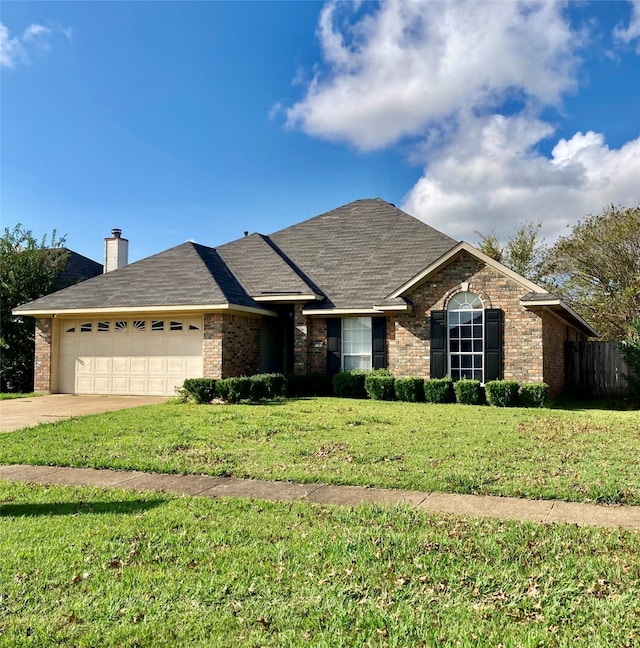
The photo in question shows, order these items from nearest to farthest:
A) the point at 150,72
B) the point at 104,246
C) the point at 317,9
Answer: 1. the point at 317,9
2. the point at 150,72
3. the point at 104,246

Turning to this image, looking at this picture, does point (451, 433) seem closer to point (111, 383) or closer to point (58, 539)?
point (58, 539)

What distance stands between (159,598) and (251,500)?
233 centimetres

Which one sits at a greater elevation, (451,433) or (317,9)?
(317,9)

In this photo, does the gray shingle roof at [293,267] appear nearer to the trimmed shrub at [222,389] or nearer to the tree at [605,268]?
the trimmed shrub at [222,389]

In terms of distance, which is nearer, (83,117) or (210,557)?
(210,557)

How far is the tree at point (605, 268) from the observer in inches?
1120

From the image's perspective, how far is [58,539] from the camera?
503cm

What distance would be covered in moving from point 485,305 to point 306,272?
6.99 m

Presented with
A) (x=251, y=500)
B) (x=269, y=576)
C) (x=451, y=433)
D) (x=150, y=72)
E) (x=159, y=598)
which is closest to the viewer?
(x=159, y=598)

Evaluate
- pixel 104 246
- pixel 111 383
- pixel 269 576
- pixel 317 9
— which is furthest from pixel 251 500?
pixel 104 246

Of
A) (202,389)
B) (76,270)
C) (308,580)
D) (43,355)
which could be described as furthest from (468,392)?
(76,270)

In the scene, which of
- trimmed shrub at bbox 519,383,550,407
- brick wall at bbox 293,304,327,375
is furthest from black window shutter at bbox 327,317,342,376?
trimmed shrub at bbox 519,383,550,407

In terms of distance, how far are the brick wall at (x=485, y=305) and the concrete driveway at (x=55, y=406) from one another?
24.7 ft

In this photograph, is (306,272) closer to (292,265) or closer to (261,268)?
(292,265)
